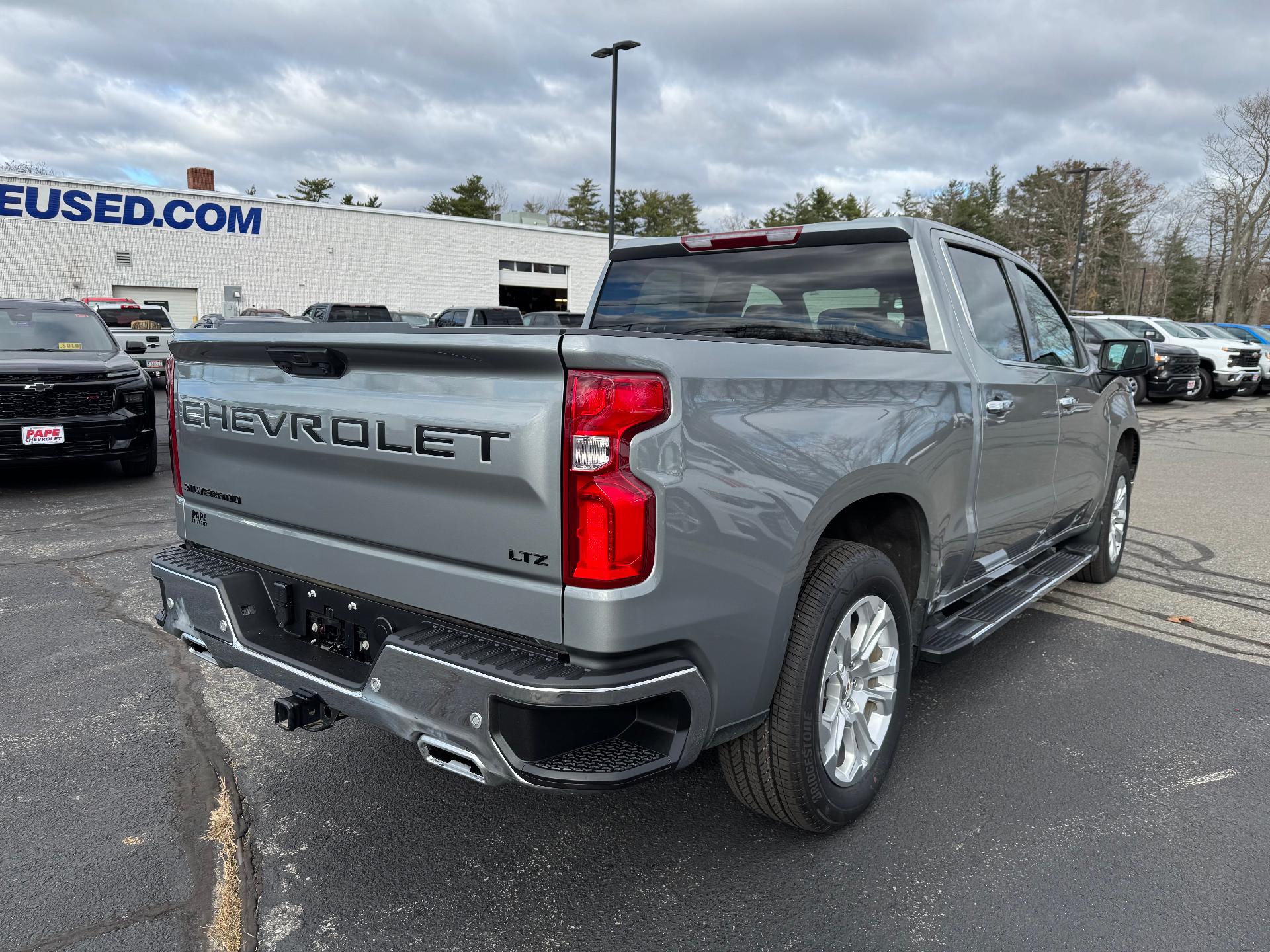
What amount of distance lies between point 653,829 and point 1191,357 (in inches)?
836

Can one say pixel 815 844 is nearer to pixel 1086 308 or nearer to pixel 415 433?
pixel 415 433

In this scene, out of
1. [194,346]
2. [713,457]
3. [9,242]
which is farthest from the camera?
[9,242]

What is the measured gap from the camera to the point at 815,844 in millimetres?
2752

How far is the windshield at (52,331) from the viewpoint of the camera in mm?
8367

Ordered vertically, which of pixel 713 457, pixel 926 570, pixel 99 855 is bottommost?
pixel 99 855

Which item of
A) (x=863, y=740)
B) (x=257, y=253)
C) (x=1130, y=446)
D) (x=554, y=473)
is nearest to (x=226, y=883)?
(x=554, y=473)

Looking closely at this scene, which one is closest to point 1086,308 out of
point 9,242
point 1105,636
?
point 9,242

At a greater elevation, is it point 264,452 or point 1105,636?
point 264,452

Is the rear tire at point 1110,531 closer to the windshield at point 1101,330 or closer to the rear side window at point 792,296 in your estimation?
the rear side window at point 792,296

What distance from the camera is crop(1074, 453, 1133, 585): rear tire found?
5.29 meters

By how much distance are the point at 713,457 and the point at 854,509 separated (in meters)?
0.97

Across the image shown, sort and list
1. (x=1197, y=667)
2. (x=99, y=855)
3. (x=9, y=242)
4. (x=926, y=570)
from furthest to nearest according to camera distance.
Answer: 1. (x=9, y=242)
2. (x=1197, y=667)
3. (x=926, y=570)
4. (x=99, y=855)

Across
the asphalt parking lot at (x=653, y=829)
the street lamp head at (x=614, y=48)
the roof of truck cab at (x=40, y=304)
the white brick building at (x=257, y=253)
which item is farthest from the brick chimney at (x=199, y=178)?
the asphalt parking lot at (x=653, y=829)

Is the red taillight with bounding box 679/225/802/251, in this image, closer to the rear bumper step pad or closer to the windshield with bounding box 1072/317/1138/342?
the rear bumper step pad
